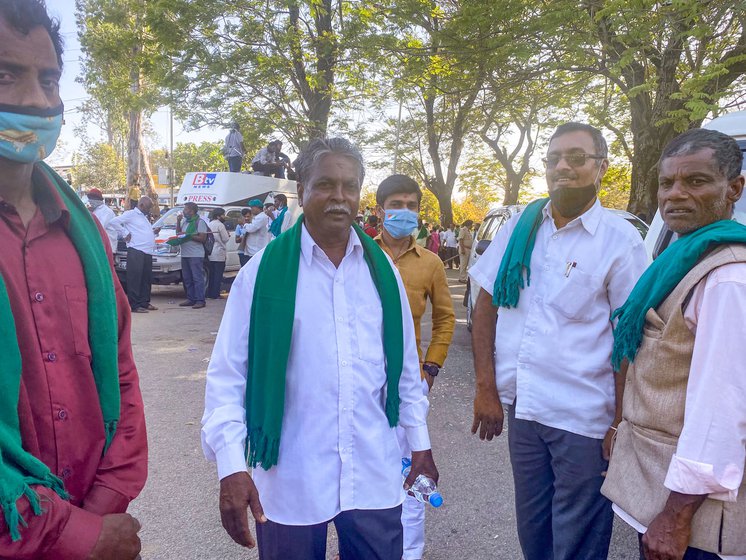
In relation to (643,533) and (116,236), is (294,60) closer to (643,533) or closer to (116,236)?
(116,236)

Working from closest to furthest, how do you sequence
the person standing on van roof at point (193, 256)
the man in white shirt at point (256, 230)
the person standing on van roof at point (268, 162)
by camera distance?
the person standing on van roof at point (193, 256)
the man in white shirt at point (256, 230)
the person standing on van roof at point (268, 162)

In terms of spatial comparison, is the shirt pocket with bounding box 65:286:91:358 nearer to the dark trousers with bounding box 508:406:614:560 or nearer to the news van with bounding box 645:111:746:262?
the dark trousers with bounding box 508:406:614:560

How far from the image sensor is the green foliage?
48.1m

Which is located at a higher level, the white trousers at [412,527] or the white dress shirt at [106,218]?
the white dress shirt at [106,218]

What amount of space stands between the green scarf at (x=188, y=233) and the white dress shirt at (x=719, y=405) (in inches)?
369

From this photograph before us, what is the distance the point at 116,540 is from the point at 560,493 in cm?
163

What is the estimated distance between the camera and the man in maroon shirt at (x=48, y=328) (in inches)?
50.1

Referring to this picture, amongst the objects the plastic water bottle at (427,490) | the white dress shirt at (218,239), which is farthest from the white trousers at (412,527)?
the white dress shirt at (218,239)

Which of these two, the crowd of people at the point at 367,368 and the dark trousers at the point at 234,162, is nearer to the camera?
the crowd of people at the point at 367,368

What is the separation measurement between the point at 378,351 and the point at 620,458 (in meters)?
0.88

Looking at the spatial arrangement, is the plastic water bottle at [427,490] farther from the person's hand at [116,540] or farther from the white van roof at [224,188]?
the white van roof at [224,188]

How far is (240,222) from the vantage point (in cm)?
1245

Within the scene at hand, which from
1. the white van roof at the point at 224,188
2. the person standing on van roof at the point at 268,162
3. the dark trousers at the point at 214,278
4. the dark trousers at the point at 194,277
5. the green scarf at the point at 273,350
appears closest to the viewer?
the green scarf at the point at 273,350

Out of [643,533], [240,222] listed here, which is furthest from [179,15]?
[643,533]
